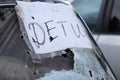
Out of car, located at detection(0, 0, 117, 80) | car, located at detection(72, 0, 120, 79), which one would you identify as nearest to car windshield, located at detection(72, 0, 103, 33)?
car, located at detection(72, 0, 120, 79)

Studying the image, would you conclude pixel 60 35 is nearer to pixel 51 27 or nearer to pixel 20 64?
pixel 51 27

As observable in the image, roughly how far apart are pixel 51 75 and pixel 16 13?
469mm

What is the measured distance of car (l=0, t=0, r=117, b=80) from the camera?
2842 mm

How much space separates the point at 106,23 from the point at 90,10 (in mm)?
331

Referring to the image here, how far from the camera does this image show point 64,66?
2.99m

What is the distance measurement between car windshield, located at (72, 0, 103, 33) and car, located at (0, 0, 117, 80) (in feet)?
6.97

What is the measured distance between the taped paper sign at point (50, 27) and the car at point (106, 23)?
1772mm

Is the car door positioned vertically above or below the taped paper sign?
below

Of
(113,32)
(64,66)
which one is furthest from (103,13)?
(64,66)

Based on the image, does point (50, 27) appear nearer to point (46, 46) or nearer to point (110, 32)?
point (46, 46)

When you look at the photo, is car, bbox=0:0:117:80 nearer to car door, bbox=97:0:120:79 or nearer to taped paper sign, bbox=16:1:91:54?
taped paper sign, bbox=16:1:91:54

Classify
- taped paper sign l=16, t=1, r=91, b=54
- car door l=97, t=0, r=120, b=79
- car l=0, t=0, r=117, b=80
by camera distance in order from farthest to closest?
car door l=97, t=0, r=120, b=79, taped paper sign l=16, t=1, r=91, b=54, car l=0, t=0, r=117, b=80

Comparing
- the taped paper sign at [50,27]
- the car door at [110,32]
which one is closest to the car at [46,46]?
the taped paper sign at [50,27]

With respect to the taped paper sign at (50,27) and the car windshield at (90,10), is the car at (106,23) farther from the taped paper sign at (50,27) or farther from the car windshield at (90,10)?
the taped paper sign at (50,27)
